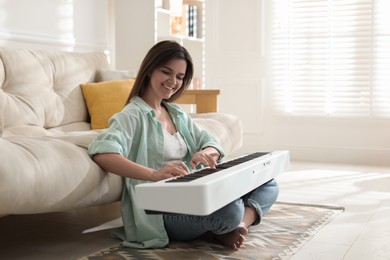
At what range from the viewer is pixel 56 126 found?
9.80 feet

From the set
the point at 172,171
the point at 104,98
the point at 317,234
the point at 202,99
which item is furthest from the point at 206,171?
the point at 202,99

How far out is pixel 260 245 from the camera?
2.06 metres

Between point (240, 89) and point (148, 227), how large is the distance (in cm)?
308

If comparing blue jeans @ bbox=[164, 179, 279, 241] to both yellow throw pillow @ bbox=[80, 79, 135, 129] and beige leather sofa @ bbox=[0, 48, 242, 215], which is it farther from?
yellow throw pillow @ bbox=[80, 79, 135, 129]

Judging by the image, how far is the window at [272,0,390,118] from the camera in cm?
447

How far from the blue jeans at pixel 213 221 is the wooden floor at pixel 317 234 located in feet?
0.75

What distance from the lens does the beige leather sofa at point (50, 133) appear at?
170 cm

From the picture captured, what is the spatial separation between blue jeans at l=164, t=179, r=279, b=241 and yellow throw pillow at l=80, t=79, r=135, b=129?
116cm

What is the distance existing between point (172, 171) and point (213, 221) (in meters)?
0.26

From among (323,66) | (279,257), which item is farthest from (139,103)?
(323,66)

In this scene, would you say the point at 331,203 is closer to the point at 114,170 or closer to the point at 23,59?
the point at 114,170

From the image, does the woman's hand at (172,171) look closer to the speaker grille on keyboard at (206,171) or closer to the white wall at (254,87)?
the speaker grille on keyboard at (206,171)

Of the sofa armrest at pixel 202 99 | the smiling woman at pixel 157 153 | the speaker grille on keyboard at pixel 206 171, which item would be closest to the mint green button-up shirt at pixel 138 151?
the smiling woman at pixel 157 153

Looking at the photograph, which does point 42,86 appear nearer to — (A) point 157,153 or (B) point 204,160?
(A) point 157,153
